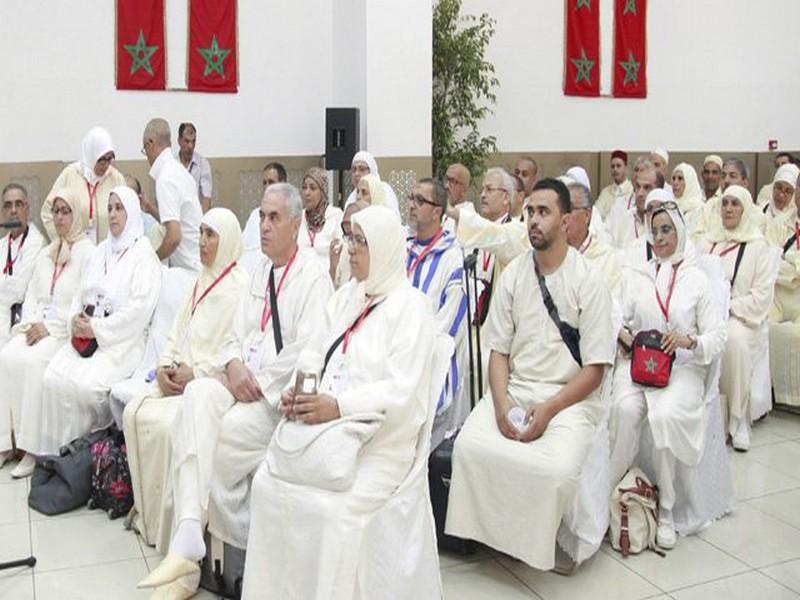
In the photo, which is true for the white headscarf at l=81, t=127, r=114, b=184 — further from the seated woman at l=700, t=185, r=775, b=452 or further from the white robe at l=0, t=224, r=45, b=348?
the seated woman at l=700, t=185, r=775, b=452

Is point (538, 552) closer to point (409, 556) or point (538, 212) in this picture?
point (409, 556)

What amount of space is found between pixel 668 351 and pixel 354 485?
1905 millimetres

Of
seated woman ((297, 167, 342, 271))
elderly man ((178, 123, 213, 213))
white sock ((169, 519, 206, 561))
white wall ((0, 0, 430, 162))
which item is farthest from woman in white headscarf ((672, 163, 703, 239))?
white sock ((169, 519, 206, 561))

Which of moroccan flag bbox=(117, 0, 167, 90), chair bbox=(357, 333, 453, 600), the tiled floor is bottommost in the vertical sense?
the tiled floor

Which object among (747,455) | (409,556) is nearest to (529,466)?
(409,556)

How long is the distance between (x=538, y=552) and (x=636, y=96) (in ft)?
29.4

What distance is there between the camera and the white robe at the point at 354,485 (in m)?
3.01

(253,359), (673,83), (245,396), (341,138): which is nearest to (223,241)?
(253,359)

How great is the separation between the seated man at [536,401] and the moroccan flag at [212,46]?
5556 millimetres

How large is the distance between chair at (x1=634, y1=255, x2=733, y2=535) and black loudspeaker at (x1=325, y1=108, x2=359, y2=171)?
498 cm

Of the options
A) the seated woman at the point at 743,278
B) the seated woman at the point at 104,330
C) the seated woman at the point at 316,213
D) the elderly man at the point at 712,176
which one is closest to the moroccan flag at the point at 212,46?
the seated woman at the point at 316,213

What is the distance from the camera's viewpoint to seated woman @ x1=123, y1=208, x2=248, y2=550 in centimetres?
412

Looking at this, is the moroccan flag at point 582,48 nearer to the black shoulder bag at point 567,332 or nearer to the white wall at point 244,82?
the white wall at point 244,82

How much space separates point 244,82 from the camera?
901 cm
